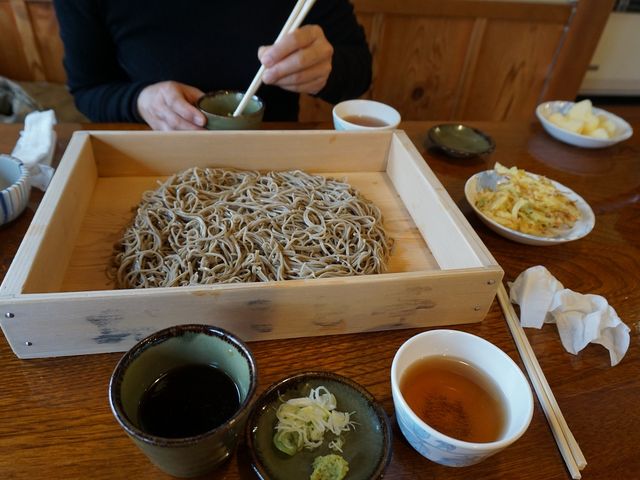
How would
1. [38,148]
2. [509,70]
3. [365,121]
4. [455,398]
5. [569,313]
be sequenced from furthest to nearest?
[509,70] < [365,121] < [38,148] < [569,313] < [455,398]

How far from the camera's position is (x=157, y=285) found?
1039 millimetres

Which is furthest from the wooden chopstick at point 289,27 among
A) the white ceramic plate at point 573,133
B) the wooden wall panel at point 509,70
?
the wooden wall panel at point 509,70

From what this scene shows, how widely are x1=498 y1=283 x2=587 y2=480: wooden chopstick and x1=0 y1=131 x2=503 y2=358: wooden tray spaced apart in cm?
9

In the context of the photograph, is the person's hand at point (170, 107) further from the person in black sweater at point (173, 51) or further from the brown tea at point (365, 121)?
the brown tea at point (365, 121)

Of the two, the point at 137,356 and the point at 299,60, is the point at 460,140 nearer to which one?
the point at 299,60

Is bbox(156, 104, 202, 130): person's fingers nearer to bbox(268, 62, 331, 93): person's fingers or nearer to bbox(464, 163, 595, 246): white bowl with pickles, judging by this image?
bbox(268, 62, 331, 93): person's fingers

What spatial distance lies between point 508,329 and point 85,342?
878mm

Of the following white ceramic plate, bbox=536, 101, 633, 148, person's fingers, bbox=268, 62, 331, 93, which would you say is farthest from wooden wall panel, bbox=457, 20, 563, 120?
person's fingers, bbox=268, 62, 331, 93

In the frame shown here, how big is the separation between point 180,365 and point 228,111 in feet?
3.24

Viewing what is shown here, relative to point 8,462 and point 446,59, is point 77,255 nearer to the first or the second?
point 8,462

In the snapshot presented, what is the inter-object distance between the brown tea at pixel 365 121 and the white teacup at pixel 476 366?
100cm

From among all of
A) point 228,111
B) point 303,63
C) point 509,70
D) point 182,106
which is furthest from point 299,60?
point 509,70

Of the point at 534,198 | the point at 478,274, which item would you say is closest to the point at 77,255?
the point at 478,274

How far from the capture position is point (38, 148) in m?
1.40
